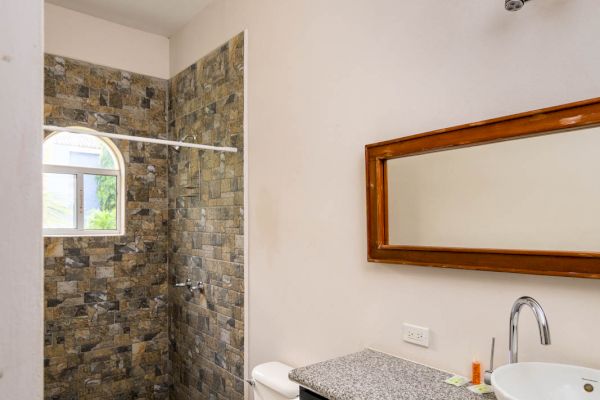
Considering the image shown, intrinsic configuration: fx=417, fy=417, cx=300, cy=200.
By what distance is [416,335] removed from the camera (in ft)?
5.68

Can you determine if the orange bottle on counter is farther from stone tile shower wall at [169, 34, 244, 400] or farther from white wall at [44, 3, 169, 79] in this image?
white wall at [44, 3, 169, 79]

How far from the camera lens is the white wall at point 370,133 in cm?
137

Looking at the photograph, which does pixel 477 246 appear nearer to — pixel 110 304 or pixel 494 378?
pixel 494 378

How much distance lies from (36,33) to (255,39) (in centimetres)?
252

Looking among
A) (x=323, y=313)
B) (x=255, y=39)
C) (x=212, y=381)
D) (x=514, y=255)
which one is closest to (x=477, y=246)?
(x=514, y=255)

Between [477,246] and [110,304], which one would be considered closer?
[477,246]

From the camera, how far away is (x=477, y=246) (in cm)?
154

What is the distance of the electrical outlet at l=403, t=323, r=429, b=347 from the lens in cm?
169

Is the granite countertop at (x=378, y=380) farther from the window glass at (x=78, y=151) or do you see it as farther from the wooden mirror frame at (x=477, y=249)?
the window glass at (x=78, y=151)

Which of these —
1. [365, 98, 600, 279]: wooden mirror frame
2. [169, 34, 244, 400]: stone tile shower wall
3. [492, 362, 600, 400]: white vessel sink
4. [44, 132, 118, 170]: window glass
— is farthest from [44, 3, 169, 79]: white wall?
[492, 362, 600, 400]: white vessel sink

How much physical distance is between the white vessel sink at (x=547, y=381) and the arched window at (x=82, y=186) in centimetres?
312

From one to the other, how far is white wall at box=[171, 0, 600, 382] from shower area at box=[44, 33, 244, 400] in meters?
0.28

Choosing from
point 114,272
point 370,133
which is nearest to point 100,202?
point 114,272

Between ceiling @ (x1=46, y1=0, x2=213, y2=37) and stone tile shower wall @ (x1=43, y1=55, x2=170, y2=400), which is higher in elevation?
ceiling @ (x1=46, y1=0, x2=213, y2=37)
